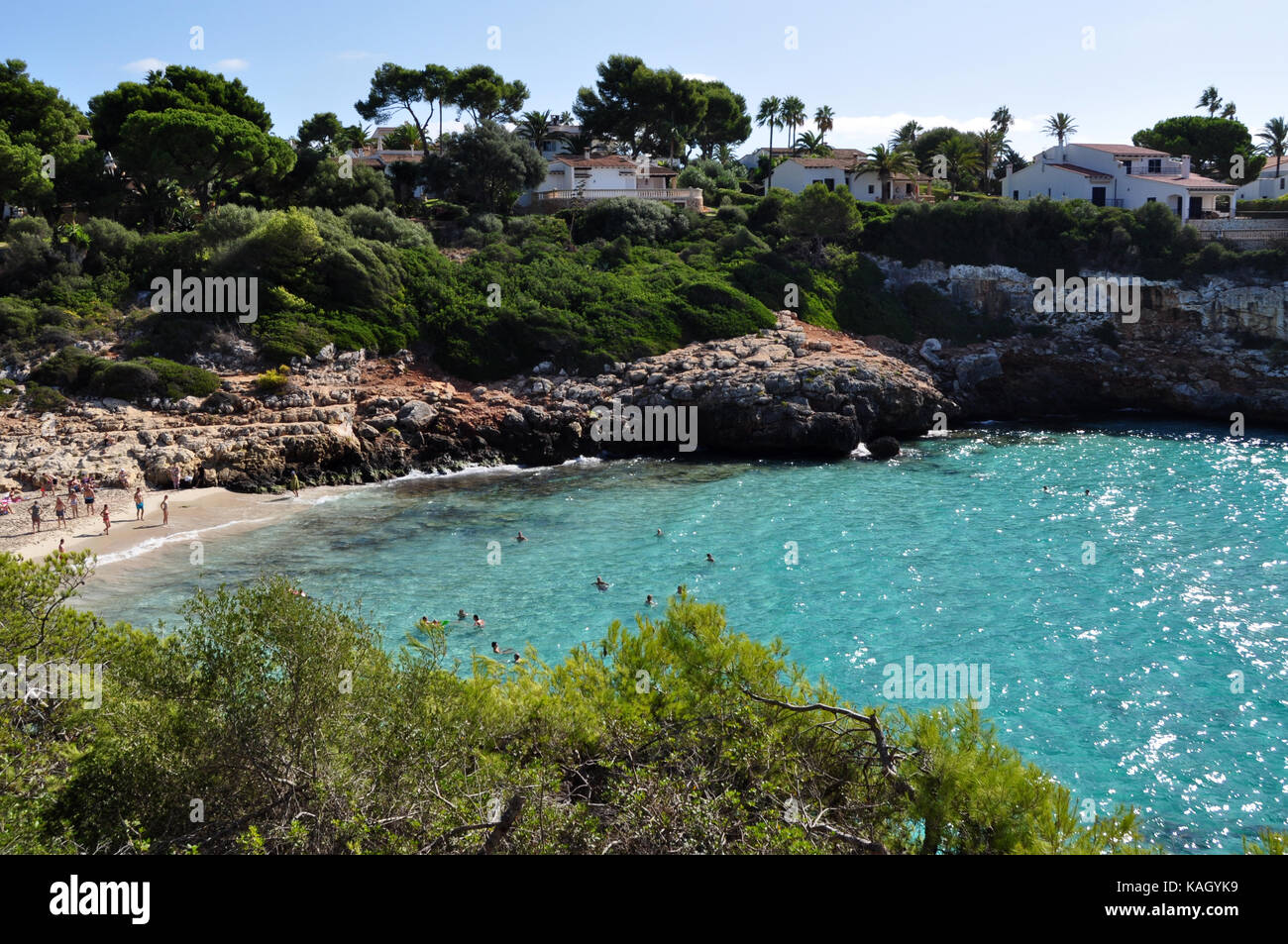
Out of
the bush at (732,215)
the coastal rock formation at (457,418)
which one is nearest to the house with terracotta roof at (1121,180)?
the bush at (732,215)

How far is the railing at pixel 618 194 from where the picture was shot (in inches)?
2808

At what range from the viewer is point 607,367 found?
174ft

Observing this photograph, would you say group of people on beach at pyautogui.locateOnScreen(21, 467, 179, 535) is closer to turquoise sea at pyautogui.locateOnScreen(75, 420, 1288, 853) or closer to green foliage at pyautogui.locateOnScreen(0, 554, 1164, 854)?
turquoise sea at pyautogui.locateOnScreen(75, 420, 1288, 853)

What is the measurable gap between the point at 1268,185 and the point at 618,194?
54.0 meters

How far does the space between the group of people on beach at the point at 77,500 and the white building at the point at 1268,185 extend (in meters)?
81.5

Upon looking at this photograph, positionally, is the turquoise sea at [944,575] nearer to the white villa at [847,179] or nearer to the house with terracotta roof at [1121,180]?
the house with terracotta roof at [1121,180]

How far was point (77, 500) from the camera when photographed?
35.8m

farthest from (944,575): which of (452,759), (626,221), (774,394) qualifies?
(626,221)

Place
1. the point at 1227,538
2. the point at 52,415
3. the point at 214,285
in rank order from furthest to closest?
1. the point at 214,285
2. the point at 52,415
3. the point at 1227,538

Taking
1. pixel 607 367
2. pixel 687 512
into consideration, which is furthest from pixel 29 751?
→ pixel 607 367

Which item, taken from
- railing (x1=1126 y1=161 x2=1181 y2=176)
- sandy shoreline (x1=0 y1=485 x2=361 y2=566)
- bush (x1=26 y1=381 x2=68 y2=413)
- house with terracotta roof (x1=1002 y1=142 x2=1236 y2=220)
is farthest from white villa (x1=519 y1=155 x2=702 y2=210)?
bush (x1=26 y1=381 x2=68 y2=413)
